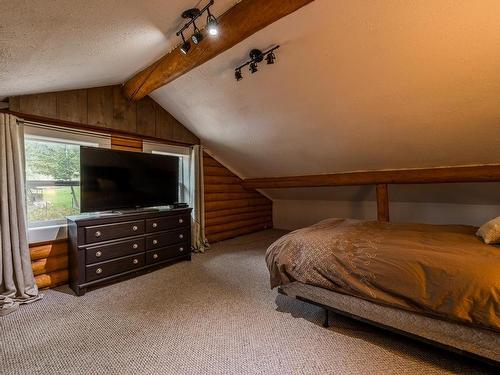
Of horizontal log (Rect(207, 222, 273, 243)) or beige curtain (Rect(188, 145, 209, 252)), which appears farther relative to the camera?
horizontal log (Rect(207, 222, 273, 243))

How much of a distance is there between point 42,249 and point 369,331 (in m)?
3.52

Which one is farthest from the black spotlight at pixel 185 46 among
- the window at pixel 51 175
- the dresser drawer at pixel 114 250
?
the dresser drawer at pixel 114 250

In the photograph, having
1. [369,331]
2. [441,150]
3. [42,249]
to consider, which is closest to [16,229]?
[42,249]

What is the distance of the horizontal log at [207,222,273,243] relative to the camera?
16.4ft

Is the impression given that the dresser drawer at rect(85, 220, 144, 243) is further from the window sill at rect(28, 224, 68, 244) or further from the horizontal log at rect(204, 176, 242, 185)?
the horizontal log at rect(204, 176, 242, 185)

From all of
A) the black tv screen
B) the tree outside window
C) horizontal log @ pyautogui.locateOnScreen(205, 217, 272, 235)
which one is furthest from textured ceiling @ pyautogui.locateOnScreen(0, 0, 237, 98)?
horizontal log @ pyautogui.locateOnScreen(205, 217, 272, 235)

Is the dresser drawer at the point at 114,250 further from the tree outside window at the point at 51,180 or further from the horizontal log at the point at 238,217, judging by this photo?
the horizontal log at the point at 238,217

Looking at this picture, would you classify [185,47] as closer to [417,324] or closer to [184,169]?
[184,169]

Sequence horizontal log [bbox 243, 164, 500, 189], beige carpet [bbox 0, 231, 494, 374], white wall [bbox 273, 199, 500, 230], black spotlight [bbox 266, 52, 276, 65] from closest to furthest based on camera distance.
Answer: beige carpet [bbox 0, 231, 494, 374] < black spotlight [bbox 266, 52, 276, 65] < horizontal log [bbox 243, 164, 500, 189] < white wall [bbox 273, 199, 500, 230]

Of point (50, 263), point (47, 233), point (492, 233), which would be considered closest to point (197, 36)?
point (47, 233)

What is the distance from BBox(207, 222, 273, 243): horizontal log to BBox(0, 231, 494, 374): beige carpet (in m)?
2.14

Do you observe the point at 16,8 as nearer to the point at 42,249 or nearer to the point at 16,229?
the point at 16,229

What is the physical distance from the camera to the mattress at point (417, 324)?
1447 millimetres

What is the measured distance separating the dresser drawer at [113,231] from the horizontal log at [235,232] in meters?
1.89
